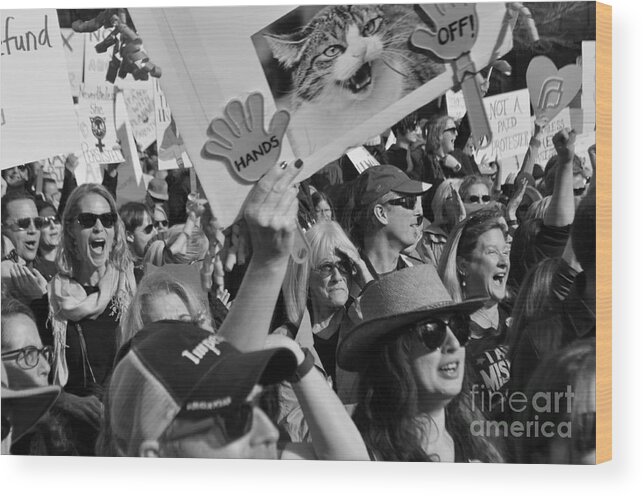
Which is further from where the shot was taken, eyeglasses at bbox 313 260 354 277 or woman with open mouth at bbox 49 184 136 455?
woman with open mouth at bbox 49 184 136 455

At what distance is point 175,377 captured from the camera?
15.9ft

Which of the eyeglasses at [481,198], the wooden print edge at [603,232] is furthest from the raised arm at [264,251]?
the wooden print edge at [603,232]

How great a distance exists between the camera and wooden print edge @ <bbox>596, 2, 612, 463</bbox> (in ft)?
15.3

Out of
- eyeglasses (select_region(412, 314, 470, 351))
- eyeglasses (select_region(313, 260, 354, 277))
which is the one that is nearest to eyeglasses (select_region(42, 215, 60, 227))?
eyeglasses (select_region(313, 260, 354, 277))

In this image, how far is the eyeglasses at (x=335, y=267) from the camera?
4.77 m

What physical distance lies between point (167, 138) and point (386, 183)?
0.93 meters

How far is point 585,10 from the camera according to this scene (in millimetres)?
4656

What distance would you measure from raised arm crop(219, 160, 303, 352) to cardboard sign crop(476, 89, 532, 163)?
79 cm

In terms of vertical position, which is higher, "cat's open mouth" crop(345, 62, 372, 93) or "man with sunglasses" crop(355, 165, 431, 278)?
"cat's open mouth" crop(345, 62, 372, 93)

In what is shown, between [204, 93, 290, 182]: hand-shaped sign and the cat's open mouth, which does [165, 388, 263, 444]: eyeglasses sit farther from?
the cat's open mouth

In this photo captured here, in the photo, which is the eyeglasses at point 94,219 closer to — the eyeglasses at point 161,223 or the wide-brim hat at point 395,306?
the eyeglasses at point 161,223

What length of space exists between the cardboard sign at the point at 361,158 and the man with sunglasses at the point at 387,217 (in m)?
0.02

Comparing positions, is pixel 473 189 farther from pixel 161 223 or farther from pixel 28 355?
pixel 28 355

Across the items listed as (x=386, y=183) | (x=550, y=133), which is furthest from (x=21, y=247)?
(x=550, y=133)
